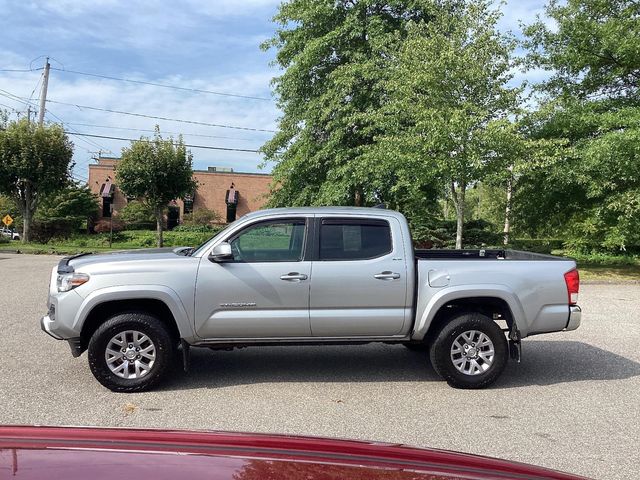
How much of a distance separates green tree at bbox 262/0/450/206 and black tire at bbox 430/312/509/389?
1318 centimetres

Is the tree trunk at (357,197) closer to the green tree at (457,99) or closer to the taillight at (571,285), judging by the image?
the green tree at (457,99)

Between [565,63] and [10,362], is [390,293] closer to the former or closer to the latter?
[10,362]

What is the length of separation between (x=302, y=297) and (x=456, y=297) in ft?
5.36

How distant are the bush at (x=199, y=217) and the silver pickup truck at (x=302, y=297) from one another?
4358cm

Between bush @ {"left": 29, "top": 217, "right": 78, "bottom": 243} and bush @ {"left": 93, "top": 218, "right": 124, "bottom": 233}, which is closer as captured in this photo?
bush @ {"left": 29, "top": 217, "right": 78, "bottom": 243}

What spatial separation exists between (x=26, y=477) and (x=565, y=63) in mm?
19578

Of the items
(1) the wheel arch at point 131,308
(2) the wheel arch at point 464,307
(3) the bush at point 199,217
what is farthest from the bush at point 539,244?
(3) the bush at point 199,217

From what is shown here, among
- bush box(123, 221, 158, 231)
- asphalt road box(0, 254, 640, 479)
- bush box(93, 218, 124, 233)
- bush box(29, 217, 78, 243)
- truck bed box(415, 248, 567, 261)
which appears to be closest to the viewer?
asphalt road box(0, 254, 640, 479)

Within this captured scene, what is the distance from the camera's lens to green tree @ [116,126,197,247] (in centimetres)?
2986

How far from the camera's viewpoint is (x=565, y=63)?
1791 cm

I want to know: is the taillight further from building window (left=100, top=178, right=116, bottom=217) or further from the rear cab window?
building window (left=100, top=178, right=116, bottom=217)

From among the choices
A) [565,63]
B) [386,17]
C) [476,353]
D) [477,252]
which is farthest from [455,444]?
[386,17]

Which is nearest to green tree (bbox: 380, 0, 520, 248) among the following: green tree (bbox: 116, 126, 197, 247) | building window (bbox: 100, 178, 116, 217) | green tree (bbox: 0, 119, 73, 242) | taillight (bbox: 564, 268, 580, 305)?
taillight (bbox: 564, 268, 580, 305)

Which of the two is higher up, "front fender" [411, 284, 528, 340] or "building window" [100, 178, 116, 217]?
"building window" [100, 178, 116, 217]
